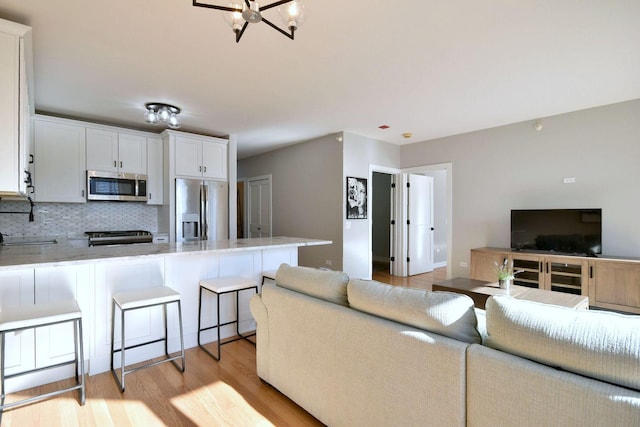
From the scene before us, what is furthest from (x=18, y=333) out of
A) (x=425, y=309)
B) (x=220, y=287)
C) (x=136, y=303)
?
(x=425, y=309)

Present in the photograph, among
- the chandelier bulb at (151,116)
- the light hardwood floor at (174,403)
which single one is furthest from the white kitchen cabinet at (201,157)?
the light hardwood floor at (174,403)

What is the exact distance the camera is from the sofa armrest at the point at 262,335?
→ 214 centimetres

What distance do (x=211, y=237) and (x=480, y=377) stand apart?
4401 millimetres

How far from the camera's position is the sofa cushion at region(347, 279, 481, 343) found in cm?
132

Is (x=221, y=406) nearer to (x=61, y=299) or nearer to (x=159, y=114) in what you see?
(x=61, y=299)

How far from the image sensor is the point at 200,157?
4.91 meters

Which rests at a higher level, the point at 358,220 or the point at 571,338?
the point at 358,220

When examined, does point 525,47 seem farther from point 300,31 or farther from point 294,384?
point 294,384

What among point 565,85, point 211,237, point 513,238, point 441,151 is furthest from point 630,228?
point 211,237

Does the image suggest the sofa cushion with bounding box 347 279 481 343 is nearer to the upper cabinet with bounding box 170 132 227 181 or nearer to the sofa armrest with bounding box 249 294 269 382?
the sofa armrest with bounding box 249 294 269 382

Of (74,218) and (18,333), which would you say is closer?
(18,333)

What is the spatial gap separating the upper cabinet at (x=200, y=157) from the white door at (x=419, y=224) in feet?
11.5

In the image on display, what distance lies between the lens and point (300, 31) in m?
2.30

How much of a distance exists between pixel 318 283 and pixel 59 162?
162 inches
